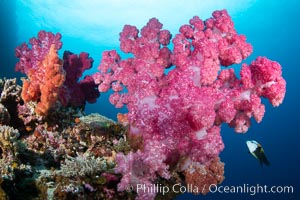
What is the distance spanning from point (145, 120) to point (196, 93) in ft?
3.04

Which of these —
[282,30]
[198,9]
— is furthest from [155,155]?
[282,30]

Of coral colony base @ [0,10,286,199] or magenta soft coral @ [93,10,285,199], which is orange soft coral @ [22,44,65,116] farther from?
magenta soft coral @ [93,10,285,199]

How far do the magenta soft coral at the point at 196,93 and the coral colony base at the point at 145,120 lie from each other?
17 millimetres

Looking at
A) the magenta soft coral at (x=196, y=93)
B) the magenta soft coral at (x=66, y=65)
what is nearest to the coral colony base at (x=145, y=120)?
the magenta soft coral at (x=196, y=93)

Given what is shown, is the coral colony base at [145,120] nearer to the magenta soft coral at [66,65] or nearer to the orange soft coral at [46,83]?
the orange soft coral at [46,83]

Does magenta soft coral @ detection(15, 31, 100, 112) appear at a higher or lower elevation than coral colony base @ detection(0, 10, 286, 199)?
higher

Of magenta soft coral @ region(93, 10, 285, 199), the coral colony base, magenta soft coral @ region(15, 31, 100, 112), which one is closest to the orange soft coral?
the coral colony base

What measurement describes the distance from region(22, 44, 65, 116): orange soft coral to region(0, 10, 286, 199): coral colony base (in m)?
0.02

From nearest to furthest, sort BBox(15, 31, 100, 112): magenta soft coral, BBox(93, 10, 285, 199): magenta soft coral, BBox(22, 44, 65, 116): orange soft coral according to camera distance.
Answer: BBox(93, 10, 285, 199): magenta soft coral < BBox(22, 44, 65, 116): orange soft coral < BBox(15, 31, 100, 112): magenta soft coral

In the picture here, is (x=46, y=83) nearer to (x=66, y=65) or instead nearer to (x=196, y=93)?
(x=66, y=65)

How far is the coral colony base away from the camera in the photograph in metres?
3.70

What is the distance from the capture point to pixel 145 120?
409 centimetres

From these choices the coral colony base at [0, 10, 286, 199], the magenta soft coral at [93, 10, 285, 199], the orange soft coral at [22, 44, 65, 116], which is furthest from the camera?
the orange soft coral at [22, 44, 65, 116]

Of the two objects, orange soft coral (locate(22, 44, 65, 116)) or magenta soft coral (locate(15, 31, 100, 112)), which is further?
magenta soft coral (locate(15, 31, 100, 112))
